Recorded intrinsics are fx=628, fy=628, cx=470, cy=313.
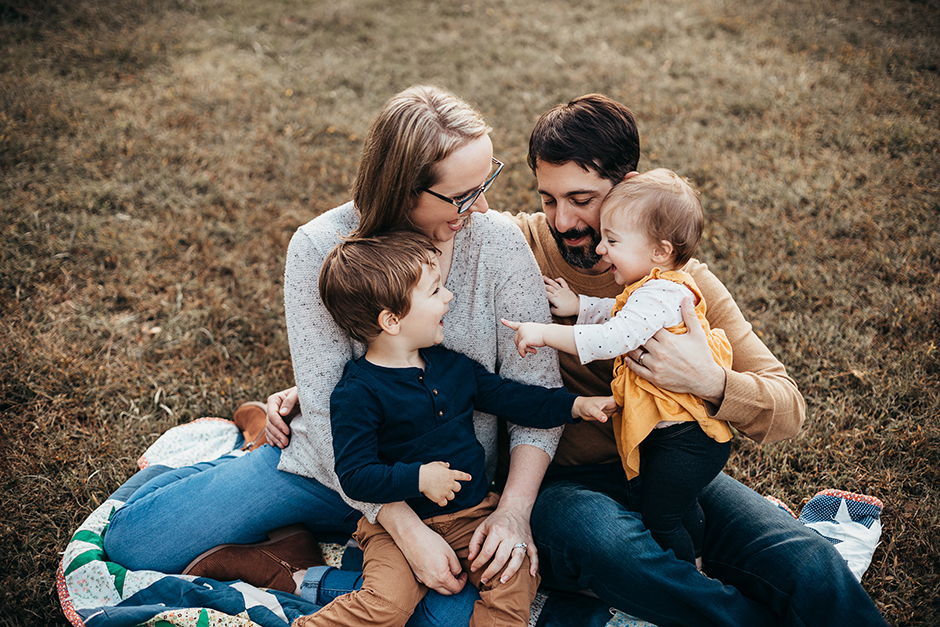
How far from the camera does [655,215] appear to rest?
7.61 feet

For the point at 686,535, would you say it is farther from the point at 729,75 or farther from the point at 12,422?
the point at 729,75

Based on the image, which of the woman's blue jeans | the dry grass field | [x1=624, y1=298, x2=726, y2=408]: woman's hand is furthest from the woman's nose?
the dry grass field

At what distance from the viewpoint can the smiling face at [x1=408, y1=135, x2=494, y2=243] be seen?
2307 mm

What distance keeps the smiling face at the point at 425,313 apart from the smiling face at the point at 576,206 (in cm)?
65

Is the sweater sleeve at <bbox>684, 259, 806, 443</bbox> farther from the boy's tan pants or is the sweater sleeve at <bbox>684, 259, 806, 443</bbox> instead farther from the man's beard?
the boy's tan pants

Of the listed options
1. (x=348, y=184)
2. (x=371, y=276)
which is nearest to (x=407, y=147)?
(x=371, y=276)

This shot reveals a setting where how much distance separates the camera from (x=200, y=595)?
245cm

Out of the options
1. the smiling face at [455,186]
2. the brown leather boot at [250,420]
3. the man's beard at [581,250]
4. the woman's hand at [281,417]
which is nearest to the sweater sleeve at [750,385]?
the man's beard at [581,250]

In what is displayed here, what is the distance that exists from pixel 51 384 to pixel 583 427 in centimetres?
298

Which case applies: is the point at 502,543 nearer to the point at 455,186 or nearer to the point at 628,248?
the point at 628,248

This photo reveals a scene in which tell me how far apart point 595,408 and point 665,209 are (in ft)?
2.56

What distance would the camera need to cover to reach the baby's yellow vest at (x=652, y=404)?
2326mm

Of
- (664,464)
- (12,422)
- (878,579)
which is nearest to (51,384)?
(12,422)

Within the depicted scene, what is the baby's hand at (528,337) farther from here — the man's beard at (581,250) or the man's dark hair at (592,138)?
the man's dark hair at (592,138)
